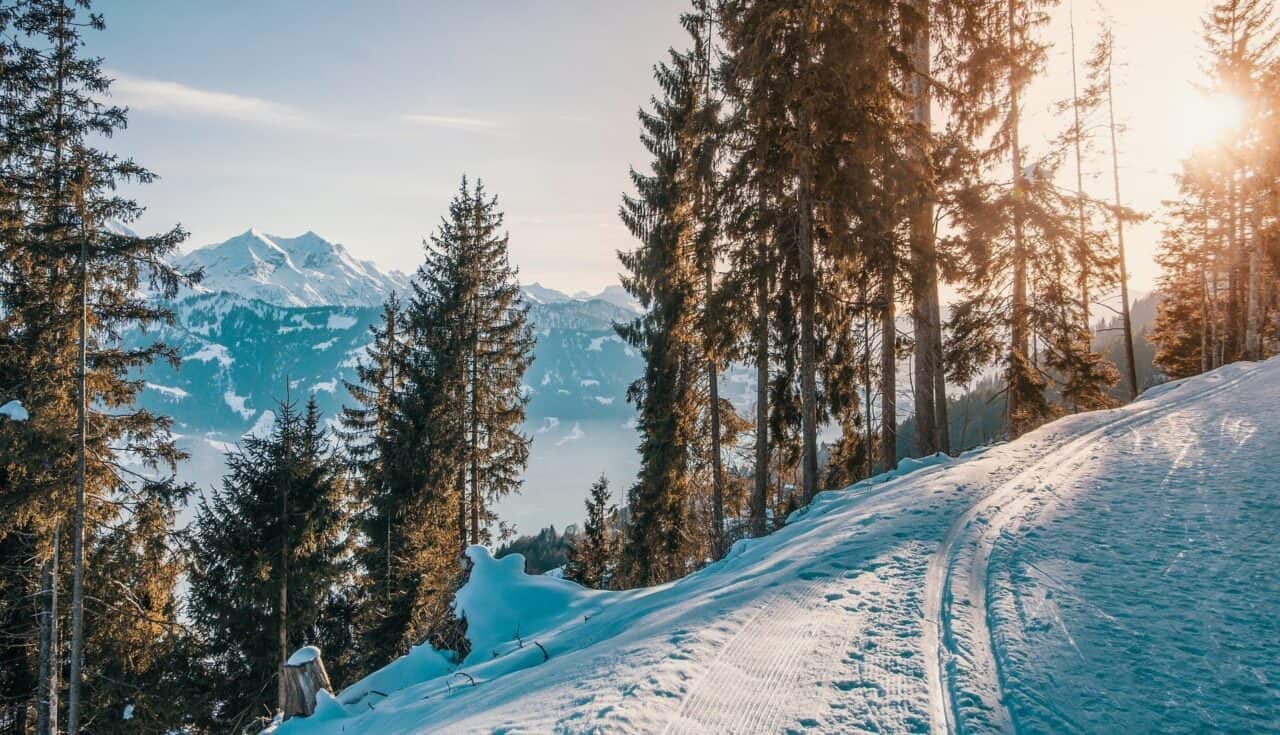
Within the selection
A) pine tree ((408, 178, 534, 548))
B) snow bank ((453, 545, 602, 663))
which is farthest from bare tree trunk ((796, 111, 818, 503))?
pine tree ((408, 178, 534, 548))

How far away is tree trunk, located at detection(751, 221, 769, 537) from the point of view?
11.4 m

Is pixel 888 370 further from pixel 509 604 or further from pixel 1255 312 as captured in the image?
pixel 1255 312

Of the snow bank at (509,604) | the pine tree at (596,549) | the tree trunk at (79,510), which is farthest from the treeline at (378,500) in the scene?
the pine tree at (596,549)

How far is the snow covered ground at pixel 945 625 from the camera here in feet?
8.25

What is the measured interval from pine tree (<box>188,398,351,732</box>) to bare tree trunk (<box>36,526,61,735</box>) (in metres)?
2.33

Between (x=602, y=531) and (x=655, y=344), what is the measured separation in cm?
1851

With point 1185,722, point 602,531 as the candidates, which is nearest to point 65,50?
point 1185,722

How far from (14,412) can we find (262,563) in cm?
549

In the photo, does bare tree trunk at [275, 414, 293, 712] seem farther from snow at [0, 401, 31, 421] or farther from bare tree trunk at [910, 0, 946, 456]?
bare tree trunk at [910, 0, 946, 456]

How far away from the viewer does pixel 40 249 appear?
1049 centimetres

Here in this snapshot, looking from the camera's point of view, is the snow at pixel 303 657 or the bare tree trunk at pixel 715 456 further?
the bare tree trunk at pixel 715 456

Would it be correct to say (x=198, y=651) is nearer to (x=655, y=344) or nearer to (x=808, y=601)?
(x=655, y=344)

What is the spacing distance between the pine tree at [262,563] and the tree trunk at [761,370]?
10.8 m

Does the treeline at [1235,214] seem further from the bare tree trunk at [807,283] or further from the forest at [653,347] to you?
the bare tree trunk at [807,283]
